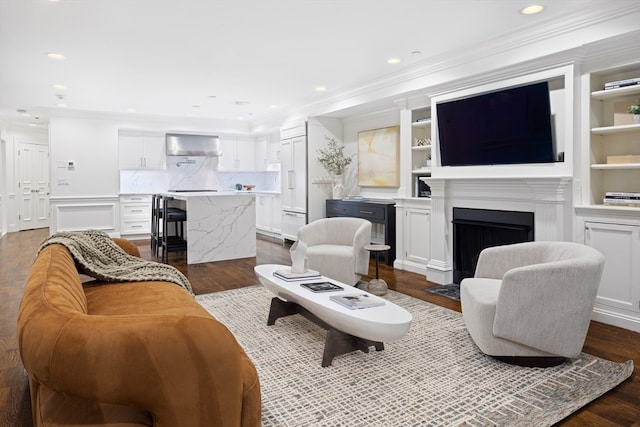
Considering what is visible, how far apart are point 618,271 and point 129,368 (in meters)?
3.55

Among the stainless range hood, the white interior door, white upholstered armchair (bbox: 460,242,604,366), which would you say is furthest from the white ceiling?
the white interior door

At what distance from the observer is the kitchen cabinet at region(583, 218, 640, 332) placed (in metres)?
3.20

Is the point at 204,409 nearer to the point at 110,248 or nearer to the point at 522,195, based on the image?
the point at 110,248

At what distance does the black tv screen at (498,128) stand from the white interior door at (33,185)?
9.63 metres

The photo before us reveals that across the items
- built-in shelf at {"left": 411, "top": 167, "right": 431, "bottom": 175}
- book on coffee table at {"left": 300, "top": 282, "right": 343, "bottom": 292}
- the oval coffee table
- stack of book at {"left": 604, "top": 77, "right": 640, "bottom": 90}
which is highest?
stack of book at {"left": 604, "top": 77, "right": 640, "bottom": 90}

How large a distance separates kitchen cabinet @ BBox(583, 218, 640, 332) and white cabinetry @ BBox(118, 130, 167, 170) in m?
7.85

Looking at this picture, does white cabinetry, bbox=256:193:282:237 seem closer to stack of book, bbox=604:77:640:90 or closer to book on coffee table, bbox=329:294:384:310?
book on coffee table, bbox=329:294:384:310

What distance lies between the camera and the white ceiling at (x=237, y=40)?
3352 millimetres

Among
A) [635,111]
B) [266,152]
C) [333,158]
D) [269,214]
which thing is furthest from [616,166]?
[266,152]

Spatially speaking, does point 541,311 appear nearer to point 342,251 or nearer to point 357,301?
point 357,301

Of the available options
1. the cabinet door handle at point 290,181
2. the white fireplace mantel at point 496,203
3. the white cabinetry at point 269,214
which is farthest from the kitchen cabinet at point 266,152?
the white fireplace mantel at point 496,203

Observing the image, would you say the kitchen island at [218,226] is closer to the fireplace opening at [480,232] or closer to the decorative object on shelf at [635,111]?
the fireplace opening at [480,232]

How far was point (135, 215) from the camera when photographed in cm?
861

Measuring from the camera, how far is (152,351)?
122 cm
